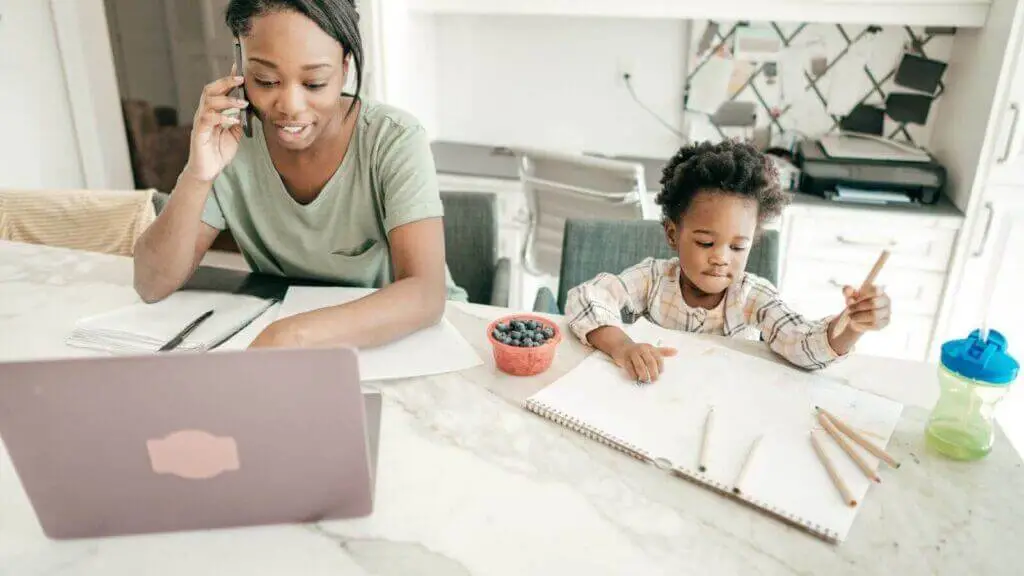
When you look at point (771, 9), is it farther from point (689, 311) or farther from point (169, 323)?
point (169, 323)

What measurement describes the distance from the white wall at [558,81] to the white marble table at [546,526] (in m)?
2.17

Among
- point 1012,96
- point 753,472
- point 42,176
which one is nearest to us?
point 753,472

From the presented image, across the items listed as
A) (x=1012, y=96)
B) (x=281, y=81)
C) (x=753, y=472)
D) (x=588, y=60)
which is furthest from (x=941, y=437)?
(x=588, y=60)

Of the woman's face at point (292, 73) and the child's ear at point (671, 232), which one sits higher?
the woman's face at point (292, 73)

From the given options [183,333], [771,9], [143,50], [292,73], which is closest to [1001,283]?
[771,9]

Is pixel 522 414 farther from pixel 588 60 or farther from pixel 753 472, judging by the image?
pixel 588 60

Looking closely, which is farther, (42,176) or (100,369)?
(42,176)

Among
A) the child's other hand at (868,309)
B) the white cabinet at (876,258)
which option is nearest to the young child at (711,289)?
the child's other hand at (868,309)

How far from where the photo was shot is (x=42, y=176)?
9.22 ft

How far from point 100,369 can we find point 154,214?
1.24 metres

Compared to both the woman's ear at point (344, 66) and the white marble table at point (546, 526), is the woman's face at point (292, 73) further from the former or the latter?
the white marble table at point (546, 526)

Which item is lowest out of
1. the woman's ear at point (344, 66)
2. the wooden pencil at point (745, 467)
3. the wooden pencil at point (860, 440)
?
the wooden pencil at point (745, 467)

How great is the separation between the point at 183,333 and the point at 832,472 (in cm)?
89

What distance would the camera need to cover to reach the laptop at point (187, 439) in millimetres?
634
